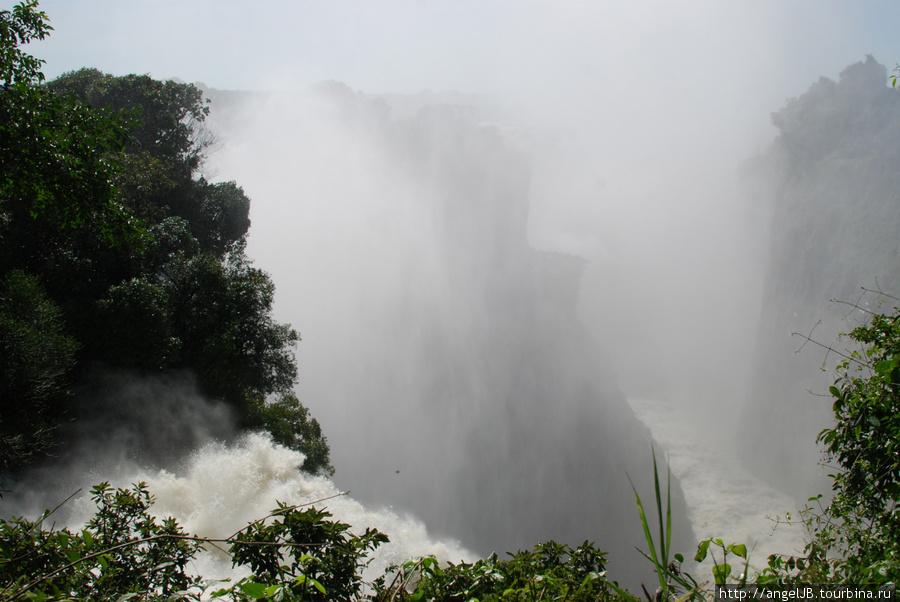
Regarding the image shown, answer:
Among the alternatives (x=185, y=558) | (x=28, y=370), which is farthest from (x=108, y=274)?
(x=185, y=558)

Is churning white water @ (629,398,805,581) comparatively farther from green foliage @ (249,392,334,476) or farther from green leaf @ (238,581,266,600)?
green leaf @ (238,581,266,600)

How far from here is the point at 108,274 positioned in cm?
1630

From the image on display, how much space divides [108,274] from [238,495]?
8928mm

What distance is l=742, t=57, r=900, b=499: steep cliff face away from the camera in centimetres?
4856

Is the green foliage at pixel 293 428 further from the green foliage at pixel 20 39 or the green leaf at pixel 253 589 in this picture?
the green leaf at pixel 253 589

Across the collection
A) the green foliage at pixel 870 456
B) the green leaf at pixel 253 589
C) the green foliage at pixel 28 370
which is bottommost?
the green leaf at pixel 253 589

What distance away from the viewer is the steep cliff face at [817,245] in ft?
159

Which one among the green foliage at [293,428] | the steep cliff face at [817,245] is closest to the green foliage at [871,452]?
the green foliage at [293,428]

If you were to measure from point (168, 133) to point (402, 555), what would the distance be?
25.7 meters

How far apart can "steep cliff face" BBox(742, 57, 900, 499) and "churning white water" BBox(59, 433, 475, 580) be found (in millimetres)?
47323

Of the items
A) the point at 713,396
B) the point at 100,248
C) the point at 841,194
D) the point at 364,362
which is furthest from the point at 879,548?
the point at 713,396

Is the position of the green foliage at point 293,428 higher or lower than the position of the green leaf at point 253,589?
higher

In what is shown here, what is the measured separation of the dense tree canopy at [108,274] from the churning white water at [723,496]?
1412 inches

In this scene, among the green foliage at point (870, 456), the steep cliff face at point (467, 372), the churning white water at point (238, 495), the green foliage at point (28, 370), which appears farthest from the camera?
the steep cliff face at point (467, 372)
